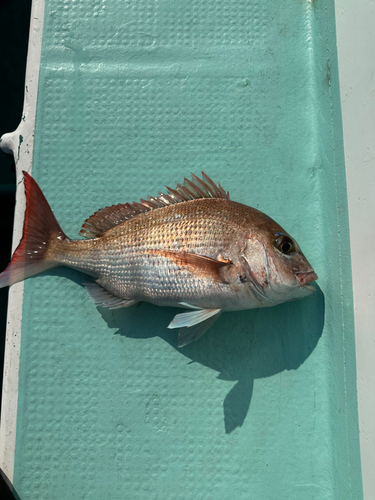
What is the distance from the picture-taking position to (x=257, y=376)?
71.4 inches

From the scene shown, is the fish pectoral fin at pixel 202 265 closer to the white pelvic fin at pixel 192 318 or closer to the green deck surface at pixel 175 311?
the white pelvic fin at pixel 192 318

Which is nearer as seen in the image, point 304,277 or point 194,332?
point 304,277

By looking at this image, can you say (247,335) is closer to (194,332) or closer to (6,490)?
(194,332)

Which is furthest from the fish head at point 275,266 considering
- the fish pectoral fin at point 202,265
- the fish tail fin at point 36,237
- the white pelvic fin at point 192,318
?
the fish tail fin at point 36,237

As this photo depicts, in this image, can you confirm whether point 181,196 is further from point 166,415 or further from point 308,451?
point 308,451

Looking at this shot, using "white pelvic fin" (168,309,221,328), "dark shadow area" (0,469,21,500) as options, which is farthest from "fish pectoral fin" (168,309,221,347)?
"dark shadow area" (0,469,21,500)

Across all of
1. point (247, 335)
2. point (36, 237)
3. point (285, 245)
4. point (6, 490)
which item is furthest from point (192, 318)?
point (6, 490)

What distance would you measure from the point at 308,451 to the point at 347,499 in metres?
0.24

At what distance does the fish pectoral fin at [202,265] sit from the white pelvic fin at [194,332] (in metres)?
0.22

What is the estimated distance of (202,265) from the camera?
1.55 meters

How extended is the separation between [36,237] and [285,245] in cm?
113

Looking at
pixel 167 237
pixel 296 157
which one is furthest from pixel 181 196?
pixel 296 157

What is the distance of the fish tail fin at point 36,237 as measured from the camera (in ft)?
5.72

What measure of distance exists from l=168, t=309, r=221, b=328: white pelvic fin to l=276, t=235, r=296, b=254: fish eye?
14.7 inches
